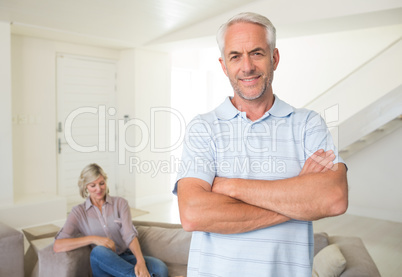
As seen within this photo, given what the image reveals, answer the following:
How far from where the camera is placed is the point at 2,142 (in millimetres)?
4449

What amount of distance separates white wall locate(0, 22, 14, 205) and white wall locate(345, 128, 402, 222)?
4.77 meters

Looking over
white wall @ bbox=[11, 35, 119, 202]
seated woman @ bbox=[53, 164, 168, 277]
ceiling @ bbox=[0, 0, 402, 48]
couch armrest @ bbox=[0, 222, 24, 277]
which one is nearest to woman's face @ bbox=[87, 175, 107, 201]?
seated woman @ bbox=[53, 164, 168, 277]

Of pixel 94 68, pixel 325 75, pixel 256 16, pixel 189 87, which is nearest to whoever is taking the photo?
pixel 256 16

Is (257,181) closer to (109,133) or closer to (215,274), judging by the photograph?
(215,274)

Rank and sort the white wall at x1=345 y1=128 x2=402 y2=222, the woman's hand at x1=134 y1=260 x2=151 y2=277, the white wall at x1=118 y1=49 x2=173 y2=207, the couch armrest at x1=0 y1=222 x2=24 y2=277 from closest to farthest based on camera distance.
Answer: the woman's hand at x1=134 y1=260 x2=151 y2=277 < the couch armrest at x1=0 y1=222 x2=24 y2=277 < the white wall at x1=345 y1=128 x2=402 y2=222 < the white wall at x1=118 y1=49 x2=173 y2=207

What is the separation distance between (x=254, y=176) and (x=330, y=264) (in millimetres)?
1241

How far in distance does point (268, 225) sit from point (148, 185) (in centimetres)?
512

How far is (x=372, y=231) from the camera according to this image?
190 inches

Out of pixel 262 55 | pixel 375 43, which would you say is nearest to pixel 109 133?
pixel 375 43

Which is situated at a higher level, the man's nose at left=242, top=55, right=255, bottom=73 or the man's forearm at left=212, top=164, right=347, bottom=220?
the man's nose at left=242, top=55, right=255, bottom=73

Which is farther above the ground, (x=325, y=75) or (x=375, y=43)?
(x=375, y=43)

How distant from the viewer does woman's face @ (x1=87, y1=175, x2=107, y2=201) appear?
9.14 ft

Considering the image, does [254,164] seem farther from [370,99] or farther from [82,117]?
[82,117]

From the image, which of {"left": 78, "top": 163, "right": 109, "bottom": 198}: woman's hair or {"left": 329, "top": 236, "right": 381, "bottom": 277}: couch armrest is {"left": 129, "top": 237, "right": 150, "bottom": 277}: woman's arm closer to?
{"left": 78, "top": 163, "right": 109, "bottom": 198}: woman's hair
